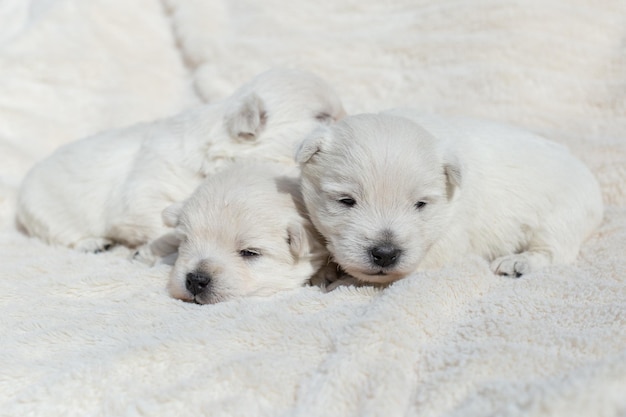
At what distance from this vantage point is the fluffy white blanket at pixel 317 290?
1.80m

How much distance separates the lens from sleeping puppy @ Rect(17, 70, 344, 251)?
3.47m

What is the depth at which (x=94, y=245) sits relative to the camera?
3635 mm

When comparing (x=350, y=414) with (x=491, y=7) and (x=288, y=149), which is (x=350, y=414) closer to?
(x=288, y=149)

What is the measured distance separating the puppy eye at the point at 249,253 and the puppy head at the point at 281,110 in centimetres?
89

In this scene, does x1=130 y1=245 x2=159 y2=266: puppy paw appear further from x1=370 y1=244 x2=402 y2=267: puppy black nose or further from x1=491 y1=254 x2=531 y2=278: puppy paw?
x1=491 y1=254 x2=531 y2=278: puppy paw

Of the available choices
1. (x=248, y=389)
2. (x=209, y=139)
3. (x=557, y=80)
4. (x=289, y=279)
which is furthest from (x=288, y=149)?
(x=557, y=80)

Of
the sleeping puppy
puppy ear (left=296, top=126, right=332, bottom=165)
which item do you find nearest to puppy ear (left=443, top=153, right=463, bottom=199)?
puppy ear (left=296, top=126, right=332, bottom=165)

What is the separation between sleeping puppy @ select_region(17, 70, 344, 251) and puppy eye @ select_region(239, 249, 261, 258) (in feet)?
2.81

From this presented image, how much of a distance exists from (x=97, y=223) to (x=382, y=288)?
1.98 meters

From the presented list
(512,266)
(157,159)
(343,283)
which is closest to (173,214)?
(157,159)

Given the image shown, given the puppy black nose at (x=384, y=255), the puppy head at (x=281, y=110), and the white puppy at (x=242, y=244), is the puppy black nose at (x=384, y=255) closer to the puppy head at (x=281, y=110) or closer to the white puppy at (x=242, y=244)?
the white puppy at (x=242, y=244)

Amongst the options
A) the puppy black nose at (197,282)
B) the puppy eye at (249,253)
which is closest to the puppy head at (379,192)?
the puppy eye at (249,253)

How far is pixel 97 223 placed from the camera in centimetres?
372

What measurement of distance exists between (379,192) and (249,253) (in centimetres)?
64
